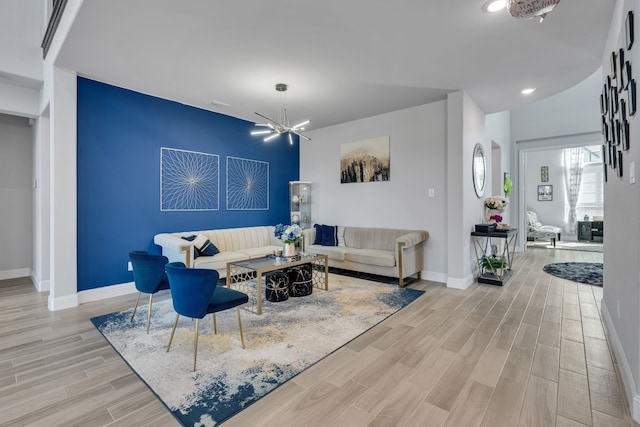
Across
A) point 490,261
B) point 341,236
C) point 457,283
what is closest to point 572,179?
point 490,261

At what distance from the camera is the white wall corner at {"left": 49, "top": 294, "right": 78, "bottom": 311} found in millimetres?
3408

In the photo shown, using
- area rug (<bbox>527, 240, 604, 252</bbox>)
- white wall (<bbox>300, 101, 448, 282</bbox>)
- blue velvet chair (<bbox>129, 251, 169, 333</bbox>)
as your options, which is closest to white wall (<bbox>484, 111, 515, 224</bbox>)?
white wall (<bbox>300, 101, 448, 282</bbox>)

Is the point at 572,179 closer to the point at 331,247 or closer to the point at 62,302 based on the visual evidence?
the point at 331,247

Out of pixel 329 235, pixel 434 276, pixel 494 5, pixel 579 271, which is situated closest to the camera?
pixel 494 5

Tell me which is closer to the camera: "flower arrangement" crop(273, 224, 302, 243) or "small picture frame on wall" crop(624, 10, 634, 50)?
"small picture frame on wall" crop(624, 10, 634, 50)

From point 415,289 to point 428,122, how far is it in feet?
8.56

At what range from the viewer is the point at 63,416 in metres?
1.69

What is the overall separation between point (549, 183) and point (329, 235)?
28.8 feet

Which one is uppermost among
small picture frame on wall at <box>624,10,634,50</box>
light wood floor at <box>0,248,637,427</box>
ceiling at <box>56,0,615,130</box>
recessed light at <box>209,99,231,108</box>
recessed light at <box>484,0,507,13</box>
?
recessed light at <box>209,99,231,108</box>

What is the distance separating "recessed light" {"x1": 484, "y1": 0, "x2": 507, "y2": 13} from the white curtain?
963cm

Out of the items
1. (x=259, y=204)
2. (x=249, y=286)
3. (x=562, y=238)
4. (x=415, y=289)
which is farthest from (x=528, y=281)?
(x=562, y=238)

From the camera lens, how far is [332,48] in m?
2.98

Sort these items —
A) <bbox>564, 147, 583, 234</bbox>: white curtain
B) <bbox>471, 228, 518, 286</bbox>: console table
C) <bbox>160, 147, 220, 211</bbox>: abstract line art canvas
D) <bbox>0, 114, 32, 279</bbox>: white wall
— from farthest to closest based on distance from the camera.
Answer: <bbox>564, 147, 583, 234</bbox>: white curtain
<bbox>0, 114, 32, 279</bbox>: white wall
<bbox>160, 147, 220, 211</bbox>: abstract line art canvas
<bbox>471, 228, 518, 286</bbox>: console table

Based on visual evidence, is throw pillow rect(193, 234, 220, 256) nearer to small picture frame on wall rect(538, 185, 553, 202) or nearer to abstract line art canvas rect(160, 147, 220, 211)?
abstract line art canvas rect(160, 147, 220, 211)
